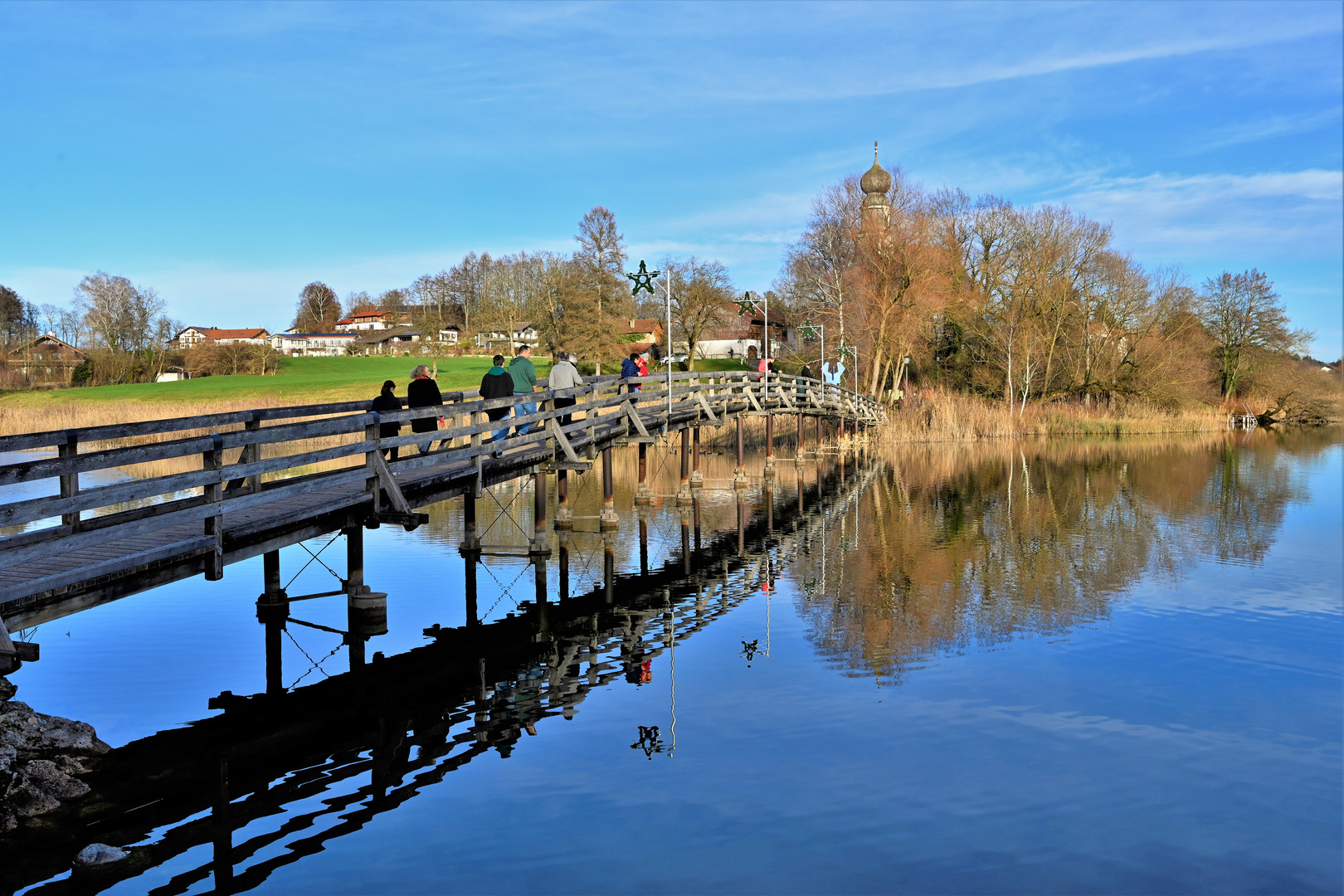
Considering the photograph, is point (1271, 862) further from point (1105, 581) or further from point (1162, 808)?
point (1105, 581)

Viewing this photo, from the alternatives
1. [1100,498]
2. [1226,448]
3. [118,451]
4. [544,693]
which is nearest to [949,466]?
[1100,498]

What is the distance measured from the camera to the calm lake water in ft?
21.8

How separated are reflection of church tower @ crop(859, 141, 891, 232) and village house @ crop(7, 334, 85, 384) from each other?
183 ft

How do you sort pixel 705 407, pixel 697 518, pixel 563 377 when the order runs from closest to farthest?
pixel 563 377
pixel 697 518
pixel 705 407

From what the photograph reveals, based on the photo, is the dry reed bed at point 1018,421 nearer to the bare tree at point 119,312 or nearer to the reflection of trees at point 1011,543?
the reflection of trees at point 1011,543

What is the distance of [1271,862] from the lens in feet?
21.9

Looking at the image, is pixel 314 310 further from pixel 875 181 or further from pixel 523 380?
pixel 523 380

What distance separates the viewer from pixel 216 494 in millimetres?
9531

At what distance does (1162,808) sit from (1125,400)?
157 feet

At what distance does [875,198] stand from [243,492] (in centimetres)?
4478

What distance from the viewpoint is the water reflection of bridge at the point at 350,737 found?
22.2 feet

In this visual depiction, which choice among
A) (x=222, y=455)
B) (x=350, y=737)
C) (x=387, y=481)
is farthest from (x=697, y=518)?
(x=350, y=737)

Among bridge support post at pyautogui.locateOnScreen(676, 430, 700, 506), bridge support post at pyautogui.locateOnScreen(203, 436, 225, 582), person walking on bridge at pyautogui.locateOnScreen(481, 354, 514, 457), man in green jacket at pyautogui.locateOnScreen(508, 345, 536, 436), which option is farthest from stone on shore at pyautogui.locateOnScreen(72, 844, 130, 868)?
bridge support post at pyautogui.locateOnScreen(676, 430, 700, 506)

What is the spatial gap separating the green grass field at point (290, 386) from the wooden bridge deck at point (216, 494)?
1512 inches
